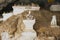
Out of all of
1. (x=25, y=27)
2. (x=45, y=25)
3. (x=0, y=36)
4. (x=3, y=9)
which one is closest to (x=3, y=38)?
(x=0, y=36)

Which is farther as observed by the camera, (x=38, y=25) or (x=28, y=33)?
(x=38, y=25)

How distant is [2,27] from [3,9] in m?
2.00

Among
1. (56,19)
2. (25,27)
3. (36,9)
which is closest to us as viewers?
(25,27)

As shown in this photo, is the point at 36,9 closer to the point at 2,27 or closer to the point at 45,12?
the point at 45,12

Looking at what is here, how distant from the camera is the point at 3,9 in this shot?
1180 centimetres

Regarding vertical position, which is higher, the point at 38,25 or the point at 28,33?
the point at 38,25

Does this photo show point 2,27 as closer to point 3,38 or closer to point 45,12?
point 3,38

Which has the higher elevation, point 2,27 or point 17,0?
point 17,0

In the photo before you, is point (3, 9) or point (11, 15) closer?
point (11, 15)

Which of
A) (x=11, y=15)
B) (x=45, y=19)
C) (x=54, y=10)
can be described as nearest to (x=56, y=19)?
(x=45, y=19)

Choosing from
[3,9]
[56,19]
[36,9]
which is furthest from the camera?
[3,9]

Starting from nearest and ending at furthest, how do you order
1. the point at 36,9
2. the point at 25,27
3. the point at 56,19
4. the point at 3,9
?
the point at 25,27 → the point at 56,19 → the point at 36,9 → the point at 3,9

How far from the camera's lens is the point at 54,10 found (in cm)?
1130

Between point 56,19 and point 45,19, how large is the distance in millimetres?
449
